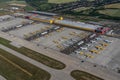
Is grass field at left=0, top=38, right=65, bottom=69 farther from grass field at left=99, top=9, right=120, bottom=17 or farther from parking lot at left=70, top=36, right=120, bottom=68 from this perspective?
grass field at left=99, top=9, right=120, bottom=17

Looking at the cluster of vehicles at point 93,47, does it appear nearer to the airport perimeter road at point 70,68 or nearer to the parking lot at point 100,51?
the parking lot at point 100,51

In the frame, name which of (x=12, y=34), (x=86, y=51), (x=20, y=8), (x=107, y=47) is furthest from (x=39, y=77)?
(x=20, y=8)

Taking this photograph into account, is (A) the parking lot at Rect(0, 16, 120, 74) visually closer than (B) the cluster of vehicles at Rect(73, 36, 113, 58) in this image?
Yes

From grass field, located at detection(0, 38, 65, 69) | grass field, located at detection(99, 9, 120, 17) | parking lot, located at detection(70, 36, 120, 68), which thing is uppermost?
grass field, located at detection(99, 9, 120, 17)

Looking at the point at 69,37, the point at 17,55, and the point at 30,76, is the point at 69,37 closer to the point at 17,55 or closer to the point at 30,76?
the point at 17,55

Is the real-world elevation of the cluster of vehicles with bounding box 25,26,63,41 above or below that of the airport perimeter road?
above

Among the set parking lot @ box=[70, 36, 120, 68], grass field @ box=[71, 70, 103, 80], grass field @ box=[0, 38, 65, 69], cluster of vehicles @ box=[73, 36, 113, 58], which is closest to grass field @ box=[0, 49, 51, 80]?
grass field @ box=[0, 38, 65, 69]

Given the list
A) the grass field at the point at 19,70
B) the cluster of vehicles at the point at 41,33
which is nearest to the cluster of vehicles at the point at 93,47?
the grass field at the point at 19,70
